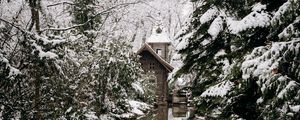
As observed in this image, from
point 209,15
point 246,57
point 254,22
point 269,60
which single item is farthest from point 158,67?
point 269,60

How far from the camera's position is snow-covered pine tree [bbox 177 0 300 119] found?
231 inches

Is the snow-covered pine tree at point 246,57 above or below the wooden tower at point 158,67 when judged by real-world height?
below

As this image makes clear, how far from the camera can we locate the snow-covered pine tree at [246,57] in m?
5.87

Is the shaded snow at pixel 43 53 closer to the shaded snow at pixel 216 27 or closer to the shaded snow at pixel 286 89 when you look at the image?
the shaded snow at pixel 216 27

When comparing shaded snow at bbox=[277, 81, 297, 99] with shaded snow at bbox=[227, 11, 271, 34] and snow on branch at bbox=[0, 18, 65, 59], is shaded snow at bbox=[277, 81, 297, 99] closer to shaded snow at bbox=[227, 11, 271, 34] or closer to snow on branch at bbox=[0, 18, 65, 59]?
shaded snow at bbox=[227, 11, 271, 34]

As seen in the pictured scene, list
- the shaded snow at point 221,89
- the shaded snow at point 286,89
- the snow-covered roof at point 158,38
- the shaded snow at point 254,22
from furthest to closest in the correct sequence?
the snow-covered roof at point 158,38 → the shaded snow at point 221,89 → the shaded snow at point 254,22 → the shaded snow at point 286,89

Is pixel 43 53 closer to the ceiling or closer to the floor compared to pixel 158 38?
closer to the floor

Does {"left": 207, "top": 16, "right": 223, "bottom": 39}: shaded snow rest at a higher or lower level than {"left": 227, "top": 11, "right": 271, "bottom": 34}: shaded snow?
higher

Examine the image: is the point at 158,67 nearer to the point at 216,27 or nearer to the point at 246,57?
the point at 216,27

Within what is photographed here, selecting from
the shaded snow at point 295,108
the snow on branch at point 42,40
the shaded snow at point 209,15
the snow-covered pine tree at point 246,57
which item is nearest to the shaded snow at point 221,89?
the snow-covered pine tree at point 246,57

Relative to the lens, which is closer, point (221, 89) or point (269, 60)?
point (269, 60)

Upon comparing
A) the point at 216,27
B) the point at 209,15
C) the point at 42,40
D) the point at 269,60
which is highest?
the point at 209,15

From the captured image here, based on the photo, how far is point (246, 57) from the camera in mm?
7227

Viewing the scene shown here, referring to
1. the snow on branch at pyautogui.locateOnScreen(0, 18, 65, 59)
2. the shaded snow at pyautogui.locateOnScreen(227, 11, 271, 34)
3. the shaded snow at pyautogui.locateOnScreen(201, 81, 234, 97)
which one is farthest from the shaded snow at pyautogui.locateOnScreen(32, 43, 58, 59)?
the shaded snow at pyautogui.locateOnScreen(227, 11, 271, 34)
